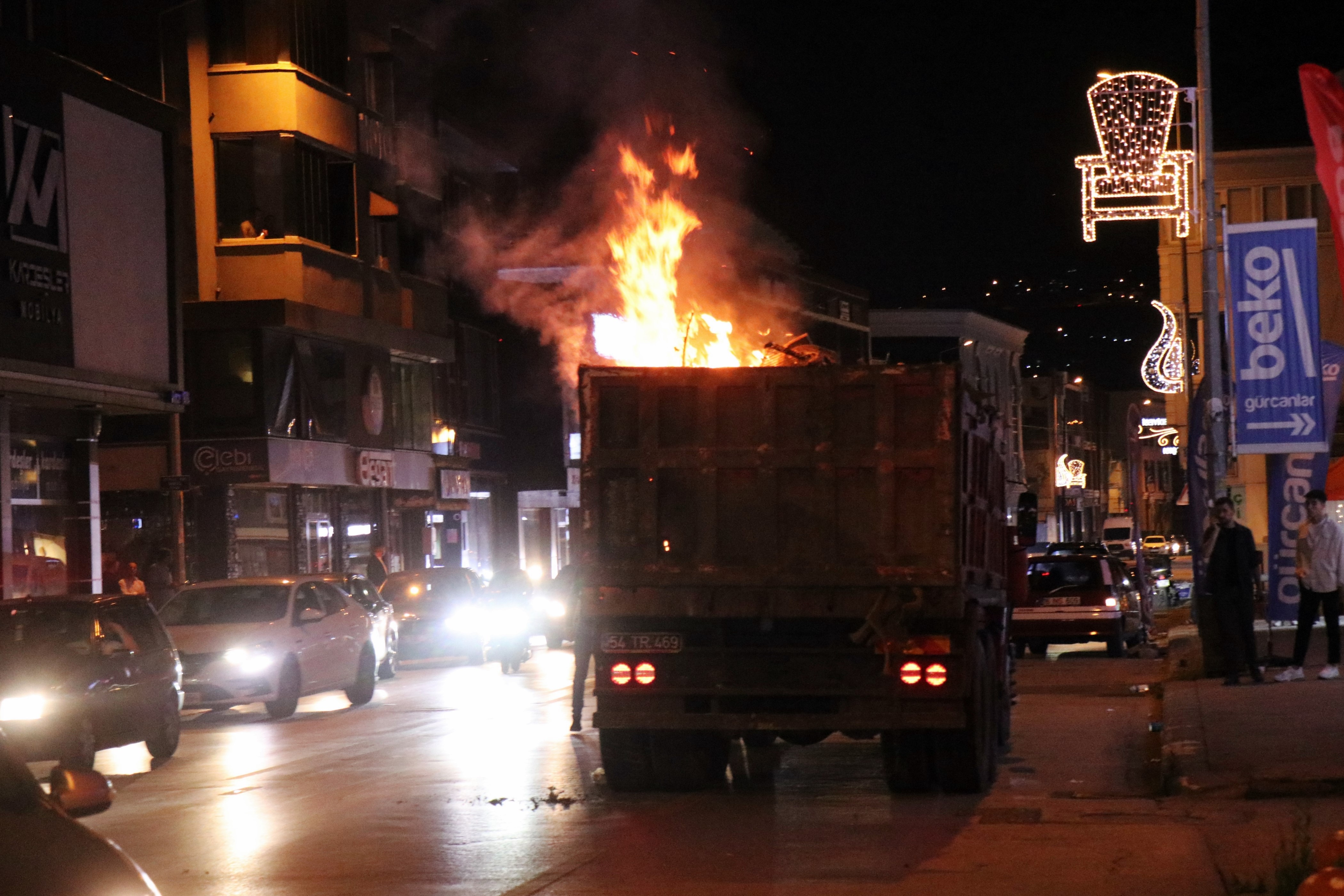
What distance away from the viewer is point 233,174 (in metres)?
32.3

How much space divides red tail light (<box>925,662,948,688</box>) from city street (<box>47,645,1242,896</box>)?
0.79m

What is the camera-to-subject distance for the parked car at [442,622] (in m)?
28.2

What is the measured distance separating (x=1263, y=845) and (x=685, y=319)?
9.07 m

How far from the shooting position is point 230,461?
31.7 m

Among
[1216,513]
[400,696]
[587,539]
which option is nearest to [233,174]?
[400,696]

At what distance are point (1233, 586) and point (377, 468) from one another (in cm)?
2264

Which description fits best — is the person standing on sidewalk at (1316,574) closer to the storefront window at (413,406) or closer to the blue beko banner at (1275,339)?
the blue beko banner at (1275,339)

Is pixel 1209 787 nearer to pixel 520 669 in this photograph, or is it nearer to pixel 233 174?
pixel 520 669

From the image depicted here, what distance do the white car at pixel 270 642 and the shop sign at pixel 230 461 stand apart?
9669 mm

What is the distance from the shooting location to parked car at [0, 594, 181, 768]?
544 inches

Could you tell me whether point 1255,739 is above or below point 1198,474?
below

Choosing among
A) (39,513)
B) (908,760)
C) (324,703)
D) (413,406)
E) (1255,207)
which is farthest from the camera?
(1255,207)

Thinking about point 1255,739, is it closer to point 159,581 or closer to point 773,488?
point 773,488

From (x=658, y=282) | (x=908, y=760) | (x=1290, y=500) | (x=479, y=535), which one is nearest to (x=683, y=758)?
(x=908, y=760)
